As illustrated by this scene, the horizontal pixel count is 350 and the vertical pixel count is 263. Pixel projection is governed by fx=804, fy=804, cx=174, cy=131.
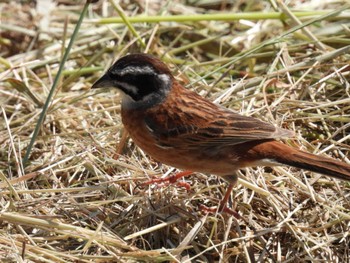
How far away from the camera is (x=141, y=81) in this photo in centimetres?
491

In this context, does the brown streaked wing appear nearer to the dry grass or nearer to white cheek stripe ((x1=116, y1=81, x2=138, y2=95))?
white cheek stripe ((x1=116, y1=81, x2=138, y2=95))

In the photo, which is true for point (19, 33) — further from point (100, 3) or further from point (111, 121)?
point (111, 121)

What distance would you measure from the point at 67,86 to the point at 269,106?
5.36 ft

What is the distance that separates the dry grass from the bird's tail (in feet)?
0.65

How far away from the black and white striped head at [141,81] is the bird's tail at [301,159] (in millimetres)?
689

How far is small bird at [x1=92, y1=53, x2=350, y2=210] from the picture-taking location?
186 inches

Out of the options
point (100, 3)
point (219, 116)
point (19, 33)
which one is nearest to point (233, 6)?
point (100, 3)

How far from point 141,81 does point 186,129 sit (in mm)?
409

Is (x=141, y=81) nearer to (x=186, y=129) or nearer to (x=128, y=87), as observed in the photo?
(x=128, y=87)

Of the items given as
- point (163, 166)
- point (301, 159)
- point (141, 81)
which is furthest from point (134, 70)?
point (301, 159)

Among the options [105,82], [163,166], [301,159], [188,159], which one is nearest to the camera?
[301,159]

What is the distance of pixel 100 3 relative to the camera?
732 cm

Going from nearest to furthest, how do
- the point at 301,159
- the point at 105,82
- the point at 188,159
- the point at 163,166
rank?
the point at 301,159
the point at 188,159
the point at 105,82
the point at 163,166

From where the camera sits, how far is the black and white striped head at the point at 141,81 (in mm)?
4828
